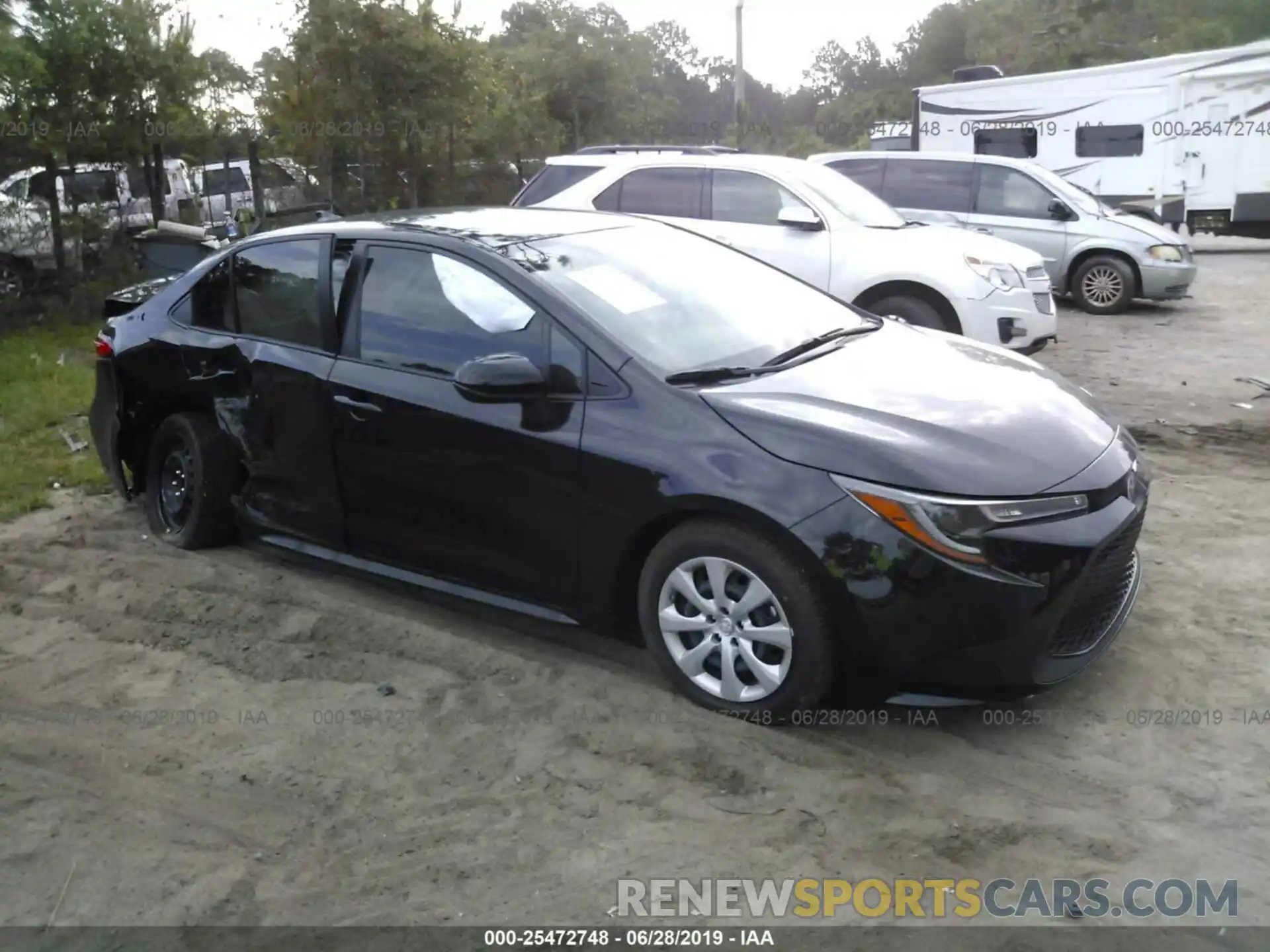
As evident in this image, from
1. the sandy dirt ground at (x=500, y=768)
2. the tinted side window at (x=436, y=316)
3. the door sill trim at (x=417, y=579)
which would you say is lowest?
the sandy dirt ground at (x=500, y=768)

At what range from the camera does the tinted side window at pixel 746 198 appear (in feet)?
31.7

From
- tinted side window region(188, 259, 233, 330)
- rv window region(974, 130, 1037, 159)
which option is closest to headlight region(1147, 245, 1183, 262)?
rv window region(974, 130, 1037, 159)

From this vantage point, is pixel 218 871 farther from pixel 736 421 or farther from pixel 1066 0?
pixel 1066 0

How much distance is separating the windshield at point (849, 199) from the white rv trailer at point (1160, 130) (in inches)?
392

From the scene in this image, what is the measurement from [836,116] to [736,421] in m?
55.9

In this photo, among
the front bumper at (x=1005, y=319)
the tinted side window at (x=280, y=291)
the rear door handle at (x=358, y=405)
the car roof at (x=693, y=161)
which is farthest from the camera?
the car roof at (x=693, y=161)

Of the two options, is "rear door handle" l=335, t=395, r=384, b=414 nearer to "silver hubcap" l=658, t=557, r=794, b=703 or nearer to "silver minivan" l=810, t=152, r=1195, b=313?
"silver hubcap" l=658, t=557, r=794, b=703

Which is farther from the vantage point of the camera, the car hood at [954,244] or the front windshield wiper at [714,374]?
the car hood at [954,244]

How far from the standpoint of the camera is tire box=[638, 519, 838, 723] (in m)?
3.88

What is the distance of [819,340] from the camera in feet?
16.2

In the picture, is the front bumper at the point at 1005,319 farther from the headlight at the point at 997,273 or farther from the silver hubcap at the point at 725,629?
the silver hubcap at the point at 725,629

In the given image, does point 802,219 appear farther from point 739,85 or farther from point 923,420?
point 739,85

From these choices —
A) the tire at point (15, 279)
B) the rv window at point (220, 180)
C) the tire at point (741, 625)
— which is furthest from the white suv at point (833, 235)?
the rv window at point (220, 180)

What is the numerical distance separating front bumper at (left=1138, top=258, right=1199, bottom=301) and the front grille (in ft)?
32.7
